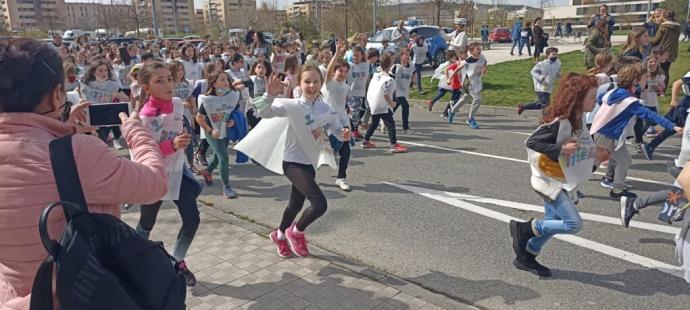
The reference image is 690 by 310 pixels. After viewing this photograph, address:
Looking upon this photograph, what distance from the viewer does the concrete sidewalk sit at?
3986mm

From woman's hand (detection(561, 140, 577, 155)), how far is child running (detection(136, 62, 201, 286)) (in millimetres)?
2933

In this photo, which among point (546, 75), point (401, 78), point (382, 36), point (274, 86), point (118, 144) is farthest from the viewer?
point (382, 36)

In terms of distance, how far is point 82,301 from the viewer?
1757 millimetres

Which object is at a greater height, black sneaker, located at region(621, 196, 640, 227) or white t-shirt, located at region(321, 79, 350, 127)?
white t-shirt, located at region(321, 79, 350, 127)

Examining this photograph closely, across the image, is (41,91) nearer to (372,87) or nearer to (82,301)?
(82,301)

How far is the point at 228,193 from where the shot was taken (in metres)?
7.04

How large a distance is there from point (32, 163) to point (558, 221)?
3728 mm

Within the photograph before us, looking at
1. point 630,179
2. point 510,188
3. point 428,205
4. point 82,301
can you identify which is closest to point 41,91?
point 82,301

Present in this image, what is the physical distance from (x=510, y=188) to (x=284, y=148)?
3.44 m

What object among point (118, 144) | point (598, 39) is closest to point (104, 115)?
point (118, 144)

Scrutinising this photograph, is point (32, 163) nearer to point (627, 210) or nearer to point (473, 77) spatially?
point (627, 210)

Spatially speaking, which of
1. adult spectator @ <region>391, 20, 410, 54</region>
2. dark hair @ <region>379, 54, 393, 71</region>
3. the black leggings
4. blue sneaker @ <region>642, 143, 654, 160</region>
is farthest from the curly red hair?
adult spectator @ <region>391, 20, 410, 54</region>

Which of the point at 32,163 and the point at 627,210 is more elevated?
the point at 32,163

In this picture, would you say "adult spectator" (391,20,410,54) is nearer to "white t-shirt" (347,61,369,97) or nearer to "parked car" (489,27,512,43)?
"white t-shirt" (347,61,369,97)
